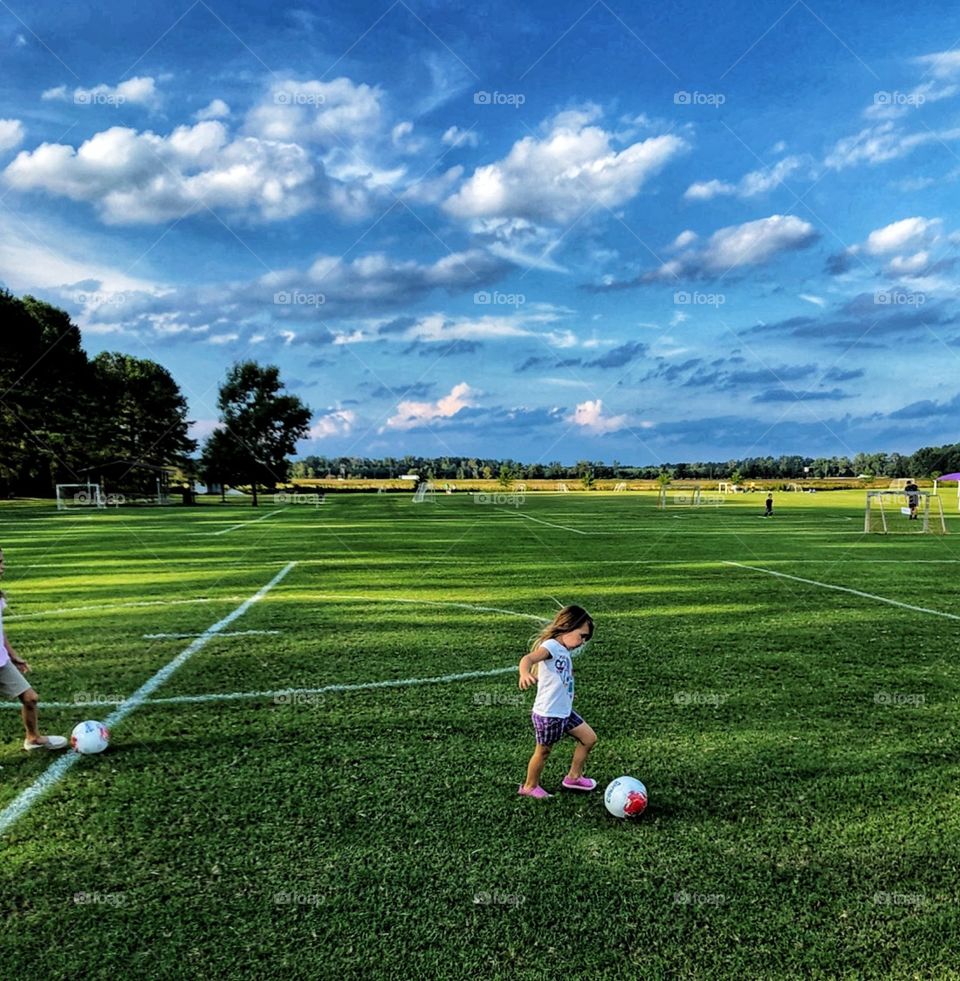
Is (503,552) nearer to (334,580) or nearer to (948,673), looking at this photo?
(334,580)

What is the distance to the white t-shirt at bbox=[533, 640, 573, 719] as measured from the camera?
428 cm

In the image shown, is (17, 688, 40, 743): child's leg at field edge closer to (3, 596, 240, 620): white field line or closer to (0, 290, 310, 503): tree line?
(3, 596, 240, 620): white field line

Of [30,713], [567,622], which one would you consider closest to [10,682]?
[30,713]

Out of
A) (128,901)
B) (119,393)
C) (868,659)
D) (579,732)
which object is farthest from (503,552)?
(119,393)

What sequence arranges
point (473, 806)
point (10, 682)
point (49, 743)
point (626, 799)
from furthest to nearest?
point (49, 743) < point (10, 682) < point (473, 806) < point (626, 799)

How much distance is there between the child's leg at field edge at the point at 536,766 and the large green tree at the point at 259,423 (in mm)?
66807

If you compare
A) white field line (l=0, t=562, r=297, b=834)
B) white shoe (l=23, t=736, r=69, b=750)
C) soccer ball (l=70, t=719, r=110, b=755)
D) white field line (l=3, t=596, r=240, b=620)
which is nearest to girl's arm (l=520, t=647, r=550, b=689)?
white field line (l=0, t=562, r=297, b=834)

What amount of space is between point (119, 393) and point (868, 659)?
2450 inches

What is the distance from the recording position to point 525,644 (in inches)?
334

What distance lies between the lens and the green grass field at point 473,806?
303cm

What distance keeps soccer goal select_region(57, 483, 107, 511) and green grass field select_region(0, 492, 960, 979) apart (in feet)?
152

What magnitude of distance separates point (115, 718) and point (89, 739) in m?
0.76

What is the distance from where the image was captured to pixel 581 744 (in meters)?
4.45

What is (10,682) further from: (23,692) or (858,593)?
(858,593)
